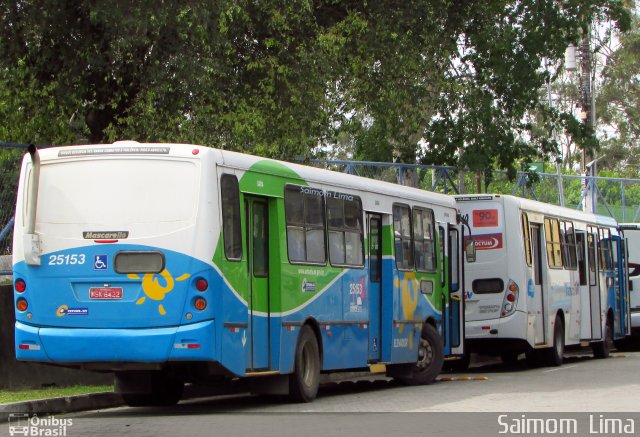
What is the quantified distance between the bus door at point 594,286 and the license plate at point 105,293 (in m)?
15.3

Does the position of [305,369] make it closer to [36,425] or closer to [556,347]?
[36,425]

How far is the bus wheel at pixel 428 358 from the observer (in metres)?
19.7

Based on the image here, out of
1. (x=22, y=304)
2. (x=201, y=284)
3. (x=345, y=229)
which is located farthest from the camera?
(x=345, y=229)

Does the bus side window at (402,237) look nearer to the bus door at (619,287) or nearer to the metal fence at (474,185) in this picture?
the metal fence at (474,185)

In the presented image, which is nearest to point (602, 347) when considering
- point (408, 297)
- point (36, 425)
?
point (408, 297)

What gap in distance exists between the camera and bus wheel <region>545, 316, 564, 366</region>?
24.3m

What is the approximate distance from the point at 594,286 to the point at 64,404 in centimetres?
1507

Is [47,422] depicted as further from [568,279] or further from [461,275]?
[568,279]

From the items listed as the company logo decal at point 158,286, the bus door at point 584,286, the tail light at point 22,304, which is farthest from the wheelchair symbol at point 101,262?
the bus door at point 584,286

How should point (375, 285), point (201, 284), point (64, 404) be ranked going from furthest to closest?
point (375, 285), point (64, 404), point (201, 284)

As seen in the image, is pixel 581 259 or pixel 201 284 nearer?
pixel 201 284

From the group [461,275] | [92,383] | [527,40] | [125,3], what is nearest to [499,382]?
[461,275]

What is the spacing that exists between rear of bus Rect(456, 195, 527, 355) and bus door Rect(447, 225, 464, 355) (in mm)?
1389

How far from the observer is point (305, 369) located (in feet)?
52.2
